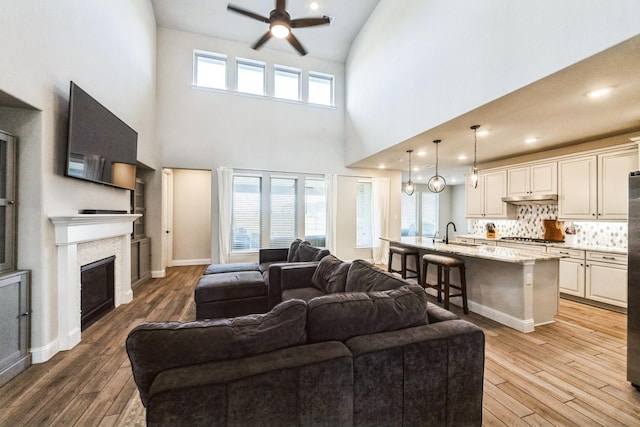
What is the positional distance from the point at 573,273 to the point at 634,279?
2711 mm

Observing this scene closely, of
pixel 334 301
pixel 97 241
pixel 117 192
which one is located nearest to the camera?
pixel 334 301

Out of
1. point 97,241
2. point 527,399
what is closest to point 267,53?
point 97,241

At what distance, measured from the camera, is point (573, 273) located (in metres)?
4.12

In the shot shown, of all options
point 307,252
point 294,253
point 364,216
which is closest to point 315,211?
point 364,216

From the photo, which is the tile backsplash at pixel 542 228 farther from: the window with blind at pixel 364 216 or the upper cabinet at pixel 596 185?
the window with blind at pixel 364 216

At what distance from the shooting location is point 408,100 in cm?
421

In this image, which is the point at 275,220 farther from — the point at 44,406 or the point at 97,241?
the point at 44,406

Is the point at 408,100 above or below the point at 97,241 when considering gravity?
above

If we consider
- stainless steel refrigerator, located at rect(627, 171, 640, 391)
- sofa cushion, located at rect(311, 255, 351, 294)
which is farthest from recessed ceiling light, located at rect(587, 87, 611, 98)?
sofa cushion, located at rect(311, 255, 351, 294)

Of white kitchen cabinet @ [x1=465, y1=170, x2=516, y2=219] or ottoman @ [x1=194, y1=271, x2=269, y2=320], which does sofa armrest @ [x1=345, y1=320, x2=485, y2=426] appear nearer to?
ottoman @ [x1=194, y1=271, x2=269, y2=320]

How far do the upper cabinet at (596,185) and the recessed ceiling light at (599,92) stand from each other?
5.64 feet

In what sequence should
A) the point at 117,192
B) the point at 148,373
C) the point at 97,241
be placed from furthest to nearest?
the point at 117,192
the point at 97,241
the point at 148,373

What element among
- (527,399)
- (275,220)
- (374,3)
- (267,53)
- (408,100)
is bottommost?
(527,399)

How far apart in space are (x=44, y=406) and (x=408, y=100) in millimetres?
5076
